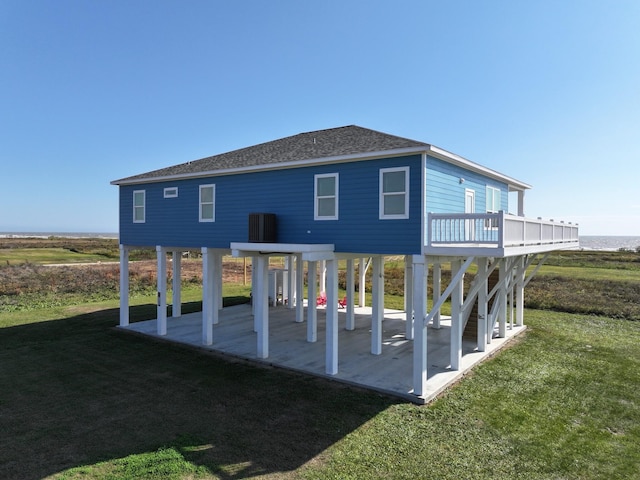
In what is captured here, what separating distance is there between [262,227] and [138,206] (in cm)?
738

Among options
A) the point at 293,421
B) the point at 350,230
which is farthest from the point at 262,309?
the point at 293,421

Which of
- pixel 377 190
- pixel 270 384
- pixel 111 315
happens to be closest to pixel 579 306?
pixel 377 190

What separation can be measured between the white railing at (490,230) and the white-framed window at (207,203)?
7818mm

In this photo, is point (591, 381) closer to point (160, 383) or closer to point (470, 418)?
point (470, 418)

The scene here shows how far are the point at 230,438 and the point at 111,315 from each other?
45.1 feet

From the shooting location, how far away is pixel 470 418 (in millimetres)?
8383

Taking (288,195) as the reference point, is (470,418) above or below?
below

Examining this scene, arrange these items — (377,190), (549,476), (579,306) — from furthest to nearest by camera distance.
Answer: (579,306), (377,190), (549,476)

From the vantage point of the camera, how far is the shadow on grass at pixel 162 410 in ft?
22.3

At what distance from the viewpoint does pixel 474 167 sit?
1219 cm

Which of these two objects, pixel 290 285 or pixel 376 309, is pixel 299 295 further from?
pixel 376 309

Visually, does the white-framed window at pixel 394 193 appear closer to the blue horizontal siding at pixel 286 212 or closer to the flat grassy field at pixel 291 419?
the blue horizontal siding at pixel 286 212

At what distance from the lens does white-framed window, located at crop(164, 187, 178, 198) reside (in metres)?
15.3

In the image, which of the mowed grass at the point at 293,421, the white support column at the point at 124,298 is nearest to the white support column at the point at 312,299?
the mowed grass at the point at 293,421
